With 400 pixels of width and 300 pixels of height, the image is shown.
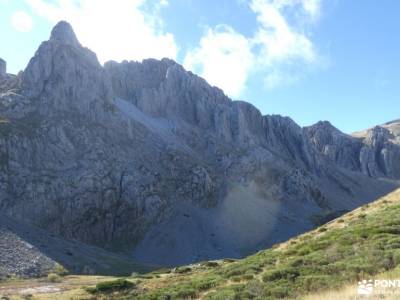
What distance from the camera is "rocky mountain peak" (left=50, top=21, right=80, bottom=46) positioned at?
554ft

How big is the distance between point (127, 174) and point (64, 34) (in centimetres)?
6682

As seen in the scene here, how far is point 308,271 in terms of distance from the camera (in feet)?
84.4

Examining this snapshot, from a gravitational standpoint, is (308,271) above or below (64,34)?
below

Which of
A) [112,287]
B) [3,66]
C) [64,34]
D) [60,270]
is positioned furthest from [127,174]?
[112,287]

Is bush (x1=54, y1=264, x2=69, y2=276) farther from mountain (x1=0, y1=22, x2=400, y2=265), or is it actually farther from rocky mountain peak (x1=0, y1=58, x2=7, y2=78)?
rocky mountain peak (x1=0, y1=58, x2=7, y2=78)

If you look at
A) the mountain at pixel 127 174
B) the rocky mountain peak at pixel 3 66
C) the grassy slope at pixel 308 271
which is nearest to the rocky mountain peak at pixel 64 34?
the mountain at pixel 127 174

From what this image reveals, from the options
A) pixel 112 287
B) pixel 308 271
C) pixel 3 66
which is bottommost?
pixel 112 287

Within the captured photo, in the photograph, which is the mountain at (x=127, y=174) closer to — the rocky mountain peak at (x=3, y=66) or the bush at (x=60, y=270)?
the rocky mountain peak at (x=3, y=66)

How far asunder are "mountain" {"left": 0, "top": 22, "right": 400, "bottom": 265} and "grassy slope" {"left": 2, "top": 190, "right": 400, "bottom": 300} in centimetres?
7776

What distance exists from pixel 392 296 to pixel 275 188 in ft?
497

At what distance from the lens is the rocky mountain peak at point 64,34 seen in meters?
169

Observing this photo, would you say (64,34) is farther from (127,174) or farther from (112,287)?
(112,287)

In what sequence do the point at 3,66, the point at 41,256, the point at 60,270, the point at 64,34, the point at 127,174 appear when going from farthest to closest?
1. the point at 3,66
2. the point at 64,34
3. the point at 127,174
4. the point at 41,256
5. the point at 60,270

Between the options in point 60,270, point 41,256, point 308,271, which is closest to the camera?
point 308,271
